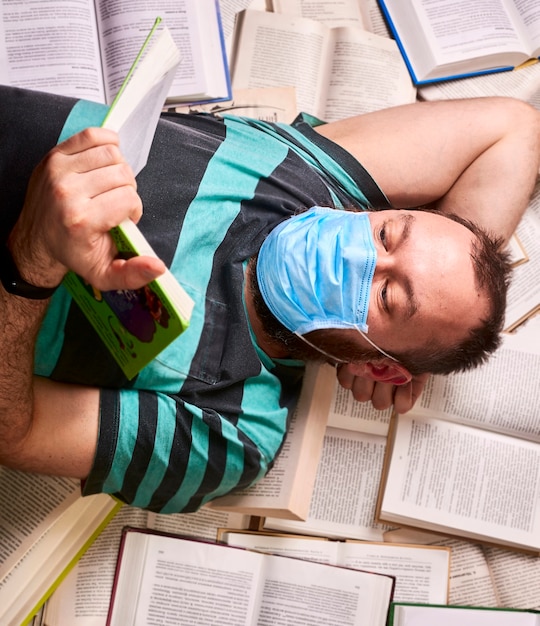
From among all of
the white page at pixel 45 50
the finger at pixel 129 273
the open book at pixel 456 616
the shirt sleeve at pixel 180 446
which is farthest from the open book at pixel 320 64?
the open book at pixel 456 616

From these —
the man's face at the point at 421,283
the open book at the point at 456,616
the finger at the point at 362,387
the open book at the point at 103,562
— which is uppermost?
the man's face at the point at 421,283

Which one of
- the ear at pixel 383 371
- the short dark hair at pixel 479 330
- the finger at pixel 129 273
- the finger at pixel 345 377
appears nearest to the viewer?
the finger at pixel 129 273

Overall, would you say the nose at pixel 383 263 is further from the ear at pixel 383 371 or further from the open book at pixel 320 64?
the open book at pixel 320 64

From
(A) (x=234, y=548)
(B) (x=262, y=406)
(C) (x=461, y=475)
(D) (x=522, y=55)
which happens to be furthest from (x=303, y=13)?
(A) (x=234, y=548)

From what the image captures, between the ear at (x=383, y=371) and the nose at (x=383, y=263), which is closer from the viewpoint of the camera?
the nose at (x=383, y=263)

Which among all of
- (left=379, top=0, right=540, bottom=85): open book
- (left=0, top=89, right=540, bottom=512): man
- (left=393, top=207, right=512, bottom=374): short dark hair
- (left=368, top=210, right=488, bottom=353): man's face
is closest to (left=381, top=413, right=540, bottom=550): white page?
(left=0, top=89, right=540, bottom=512): man

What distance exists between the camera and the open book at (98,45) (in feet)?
5.15

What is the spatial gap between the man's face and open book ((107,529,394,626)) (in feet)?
2.12

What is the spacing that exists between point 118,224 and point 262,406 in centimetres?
64

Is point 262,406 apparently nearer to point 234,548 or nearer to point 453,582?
point 234,548

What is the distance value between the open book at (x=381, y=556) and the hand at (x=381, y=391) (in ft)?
1.24

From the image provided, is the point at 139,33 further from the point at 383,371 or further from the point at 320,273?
the point at 383,371

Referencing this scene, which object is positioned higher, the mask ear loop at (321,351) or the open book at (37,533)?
the mask ear loop at (321,351)

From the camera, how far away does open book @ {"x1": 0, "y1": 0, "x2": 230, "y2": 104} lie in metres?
1.57
